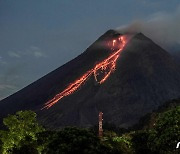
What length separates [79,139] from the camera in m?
28.5

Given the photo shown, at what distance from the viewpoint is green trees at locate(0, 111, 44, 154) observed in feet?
134

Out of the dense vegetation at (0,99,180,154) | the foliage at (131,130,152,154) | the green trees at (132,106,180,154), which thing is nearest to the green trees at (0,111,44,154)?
the dense vegetation at (0,99,180,154)

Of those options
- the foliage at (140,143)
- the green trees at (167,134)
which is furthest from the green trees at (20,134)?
the foliage at (140,143)

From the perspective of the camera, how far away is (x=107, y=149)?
2898 cm

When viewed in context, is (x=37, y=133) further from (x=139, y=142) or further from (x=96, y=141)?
(x=139, y=142)

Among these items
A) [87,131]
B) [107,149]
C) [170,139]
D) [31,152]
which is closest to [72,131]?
[87,131]

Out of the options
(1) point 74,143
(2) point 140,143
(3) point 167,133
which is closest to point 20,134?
(1) point 74,143

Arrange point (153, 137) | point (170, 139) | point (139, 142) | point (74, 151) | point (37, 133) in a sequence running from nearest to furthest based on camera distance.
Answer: point (74, 151) < point (170, 139) < point (153, 137) < point (37, 133) < point (139, 142)

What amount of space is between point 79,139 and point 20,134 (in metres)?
14.3

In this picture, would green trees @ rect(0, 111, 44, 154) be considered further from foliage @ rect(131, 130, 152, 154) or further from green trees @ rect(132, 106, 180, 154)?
foliage @ rect(131, 130, 152, 154)

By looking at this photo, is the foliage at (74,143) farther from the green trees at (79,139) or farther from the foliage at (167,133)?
the foliage at (167,133)

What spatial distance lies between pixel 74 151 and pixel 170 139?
10.3 meters

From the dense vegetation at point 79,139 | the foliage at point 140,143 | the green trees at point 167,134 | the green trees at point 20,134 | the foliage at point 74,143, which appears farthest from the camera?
the foliage at point 140,143

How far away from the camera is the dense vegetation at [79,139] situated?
28.5 metres
